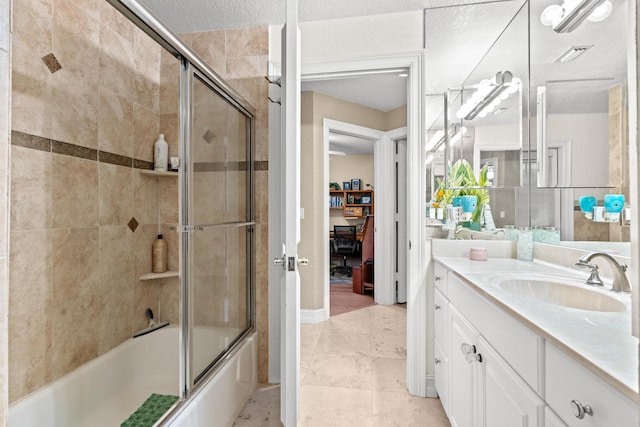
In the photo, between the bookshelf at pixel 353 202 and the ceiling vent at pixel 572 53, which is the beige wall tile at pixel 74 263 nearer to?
the ceiling vent at pixel 572 53

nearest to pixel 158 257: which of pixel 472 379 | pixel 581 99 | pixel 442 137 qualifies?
pixel 472 379

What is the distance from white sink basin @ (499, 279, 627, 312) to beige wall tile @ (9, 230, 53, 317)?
1997 millimetres

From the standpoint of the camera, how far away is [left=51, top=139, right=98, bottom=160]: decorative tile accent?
4.83 ft

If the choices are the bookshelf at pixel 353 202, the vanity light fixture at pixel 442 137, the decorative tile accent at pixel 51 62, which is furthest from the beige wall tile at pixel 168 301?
the bookshelf at pixel 353 202

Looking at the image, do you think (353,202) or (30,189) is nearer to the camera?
(30,189)

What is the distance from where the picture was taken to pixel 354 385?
6.79 feet

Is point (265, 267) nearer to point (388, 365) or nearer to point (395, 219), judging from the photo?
point (388, 365)

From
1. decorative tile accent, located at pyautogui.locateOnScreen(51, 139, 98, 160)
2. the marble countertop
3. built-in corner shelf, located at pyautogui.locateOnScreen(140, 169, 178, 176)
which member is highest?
decorative tile accent, located at pyautogui.locateOnScreen(51, 139, 98, 160)

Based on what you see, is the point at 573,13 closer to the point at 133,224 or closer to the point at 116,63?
the point at 116,63

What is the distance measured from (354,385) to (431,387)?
486 millimetres

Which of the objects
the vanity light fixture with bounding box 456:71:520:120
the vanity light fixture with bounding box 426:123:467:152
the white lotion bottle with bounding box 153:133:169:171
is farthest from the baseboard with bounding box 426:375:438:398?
the white lotion bottle with bounding box 153:133:169:171

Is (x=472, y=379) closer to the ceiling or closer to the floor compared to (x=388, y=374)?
closer to the ceiling

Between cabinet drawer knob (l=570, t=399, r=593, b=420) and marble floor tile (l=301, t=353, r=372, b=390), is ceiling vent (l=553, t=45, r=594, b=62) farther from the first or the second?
marble floor tile (l=301, t=353, r=372, b=390)

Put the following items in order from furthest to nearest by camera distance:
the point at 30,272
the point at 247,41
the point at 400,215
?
the point at 400,215
the point at 247,41
the point at 30,272
